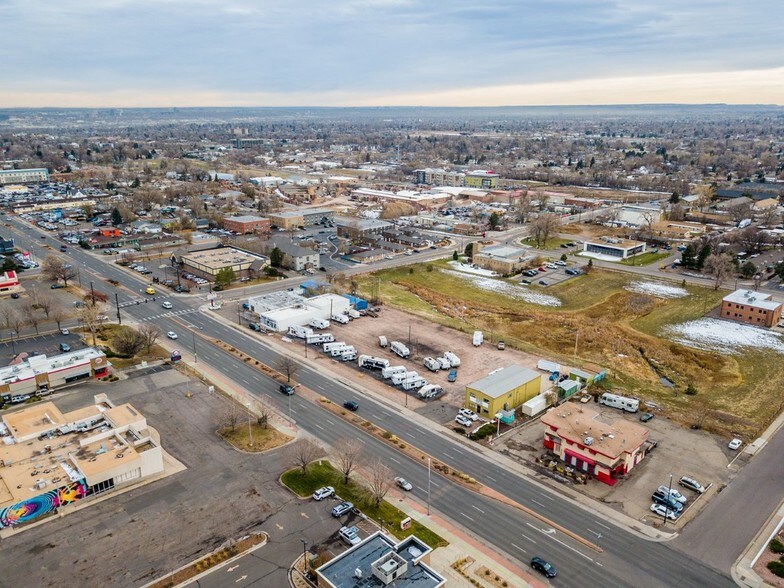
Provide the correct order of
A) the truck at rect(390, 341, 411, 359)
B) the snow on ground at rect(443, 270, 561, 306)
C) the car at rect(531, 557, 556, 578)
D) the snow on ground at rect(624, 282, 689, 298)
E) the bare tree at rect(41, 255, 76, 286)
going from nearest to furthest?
the car at rect(531, 557, 556, 578)
the truck at rect(390, 341, 411, 359)
the bare tree at rect(41, 255, 76, 286)
the snow on ground at rect(443, 270, 561, 306)
the snow on ground at rect(624, 282, 689, 298)

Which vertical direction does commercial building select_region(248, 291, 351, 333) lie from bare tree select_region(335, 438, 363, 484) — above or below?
above

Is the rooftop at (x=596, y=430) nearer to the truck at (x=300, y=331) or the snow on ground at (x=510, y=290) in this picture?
the truck at (x=300, y=331)

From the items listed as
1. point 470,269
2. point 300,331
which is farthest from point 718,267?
point 300,331

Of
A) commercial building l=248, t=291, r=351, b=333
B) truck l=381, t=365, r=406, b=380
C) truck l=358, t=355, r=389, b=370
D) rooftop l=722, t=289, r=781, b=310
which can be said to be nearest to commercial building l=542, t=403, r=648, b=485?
truck l=381, t=365, r=406, b=380

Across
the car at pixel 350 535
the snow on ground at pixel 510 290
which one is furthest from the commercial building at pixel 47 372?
the snow on ground at pixel 510 290

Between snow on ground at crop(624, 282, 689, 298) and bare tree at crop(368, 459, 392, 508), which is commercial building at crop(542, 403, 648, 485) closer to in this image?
bare tree at crop(368, 459, 392, 508)

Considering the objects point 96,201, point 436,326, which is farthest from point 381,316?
point 96,201

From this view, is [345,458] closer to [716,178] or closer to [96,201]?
[96,201]

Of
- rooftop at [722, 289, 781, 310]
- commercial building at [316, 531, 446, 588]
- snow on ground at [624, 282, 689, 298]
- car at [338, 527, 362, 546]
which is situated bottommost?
car at [338, 527, 362, 546]
